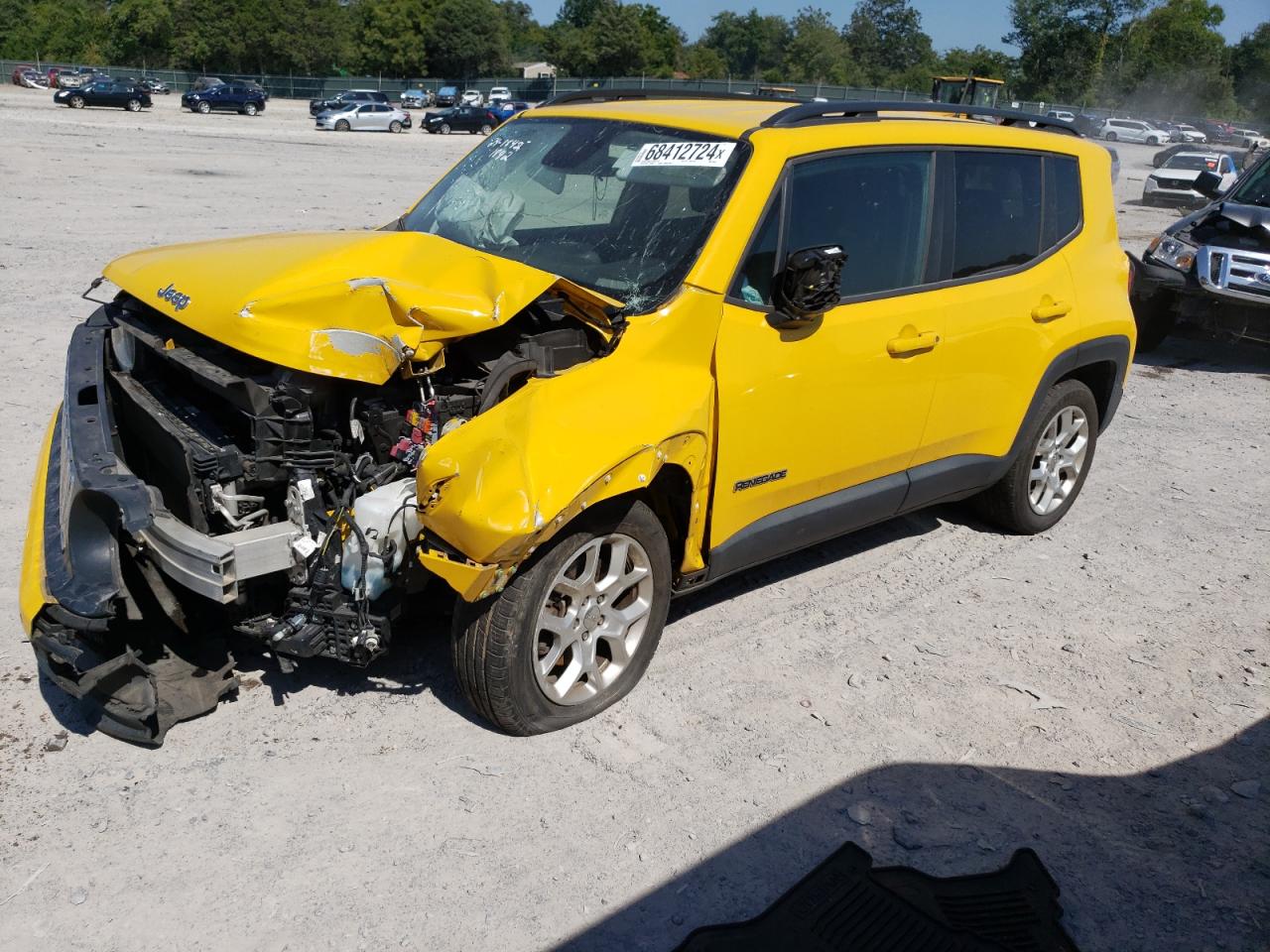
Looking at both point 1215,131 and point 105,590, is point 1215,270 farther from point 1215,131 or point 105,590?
point 1215,131

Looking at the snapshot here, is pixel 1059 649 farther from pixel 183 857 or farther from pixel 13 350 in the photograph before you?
pixel 13 350

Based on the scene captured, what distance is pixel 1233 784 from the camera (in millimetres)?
3760

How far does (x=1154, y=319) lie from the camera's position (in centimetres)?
986

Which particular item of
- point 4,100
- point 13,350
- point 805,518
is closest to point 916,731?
point 805,518

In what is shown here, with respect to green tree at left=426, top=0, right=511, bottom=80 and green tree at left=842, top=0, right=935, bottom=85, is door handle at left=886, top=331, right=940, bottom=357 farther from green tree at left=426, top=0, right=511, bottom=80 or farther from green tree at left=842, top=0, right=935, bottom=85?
green tree at left=842, top=0, right=935, bottom=85

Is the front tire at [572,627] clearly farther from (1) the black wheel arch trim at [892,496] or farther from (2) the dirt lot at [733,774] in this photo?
(1) the black wheel arch trim at [892,496]

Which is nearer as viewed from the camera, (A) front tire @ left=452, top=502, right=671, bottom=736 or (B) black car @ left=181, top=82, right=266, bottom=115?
(A) front tire @ left=452, top=502, right=671, bottom=736

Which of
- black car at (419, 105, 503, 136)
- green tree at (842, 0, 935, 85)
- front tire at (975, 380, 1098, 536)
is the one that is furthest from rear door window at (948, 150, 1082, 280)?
green tree at (842, 0, 935, 85)

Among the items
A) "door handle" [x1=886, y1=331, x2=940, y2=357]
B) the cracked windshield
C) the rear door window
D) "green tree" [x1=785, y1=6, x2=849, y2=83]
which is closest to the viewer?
the cracked windshield

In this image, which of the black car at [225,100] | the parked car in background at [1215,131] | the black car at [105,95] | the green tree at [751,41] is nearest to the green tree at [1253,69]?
the parked car in background at [1215,131]

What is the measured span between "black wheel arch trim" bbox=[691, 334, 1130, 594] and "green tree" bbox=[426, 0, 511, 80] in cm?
8175

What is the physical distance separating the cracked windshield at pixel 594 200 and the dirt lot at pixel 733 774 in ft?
4.99

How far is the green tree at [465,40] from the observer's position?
79.5 meters

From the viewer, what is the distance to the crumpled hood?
11.2ft
